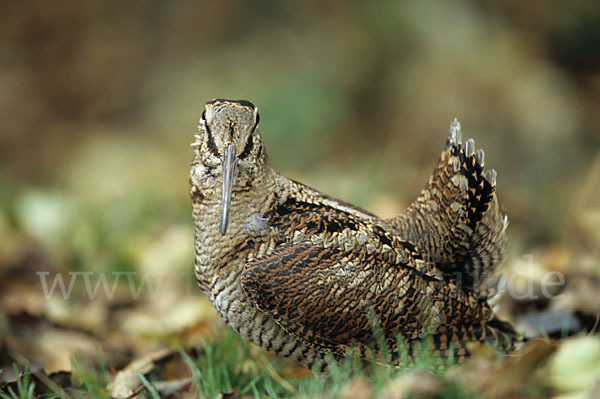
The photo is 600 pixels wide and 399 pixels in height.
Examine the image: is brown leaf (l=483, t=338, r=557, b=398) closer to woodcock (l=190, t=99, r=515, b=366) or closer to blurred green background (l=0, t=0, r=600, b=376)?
woodcock (l=190, t=99, r=515, b=366)

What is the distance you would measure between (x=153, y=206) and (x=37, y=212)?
97cm

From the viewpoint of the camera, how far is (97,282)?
488cm

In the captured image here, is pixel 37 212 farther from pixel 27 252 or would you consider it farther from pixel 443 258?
pixel 443 258

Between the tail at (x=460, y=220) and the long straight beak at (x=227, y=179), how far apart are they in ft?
3.19

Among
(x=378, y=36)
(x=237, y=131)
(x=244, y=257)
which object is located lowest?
(x=244, y=257)

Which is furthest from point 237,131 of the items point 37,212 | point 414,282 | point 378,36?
point 378,36

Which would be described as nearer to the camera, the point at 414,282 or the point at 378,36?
the point at 414,282

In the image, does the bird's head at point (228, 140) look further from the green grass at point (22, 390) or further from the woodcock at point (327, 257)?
the green grass at point (22, 390)

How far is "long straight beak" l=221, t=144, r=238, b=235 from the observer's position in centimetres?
300

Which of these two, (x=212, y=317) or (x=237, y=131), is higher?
(x=237, y=131)

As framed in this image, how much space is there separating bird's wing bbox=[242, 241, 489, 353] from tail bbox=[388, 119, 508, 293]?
0.92 ft

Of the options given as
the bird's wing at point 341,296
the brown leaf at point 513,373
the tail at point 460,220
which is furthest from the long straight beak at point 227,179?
the brown leaf at point 513,373

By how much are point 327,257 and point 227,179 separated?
0.59 meters

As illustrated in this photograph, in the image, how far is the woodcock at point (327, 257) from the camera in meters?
3.07
